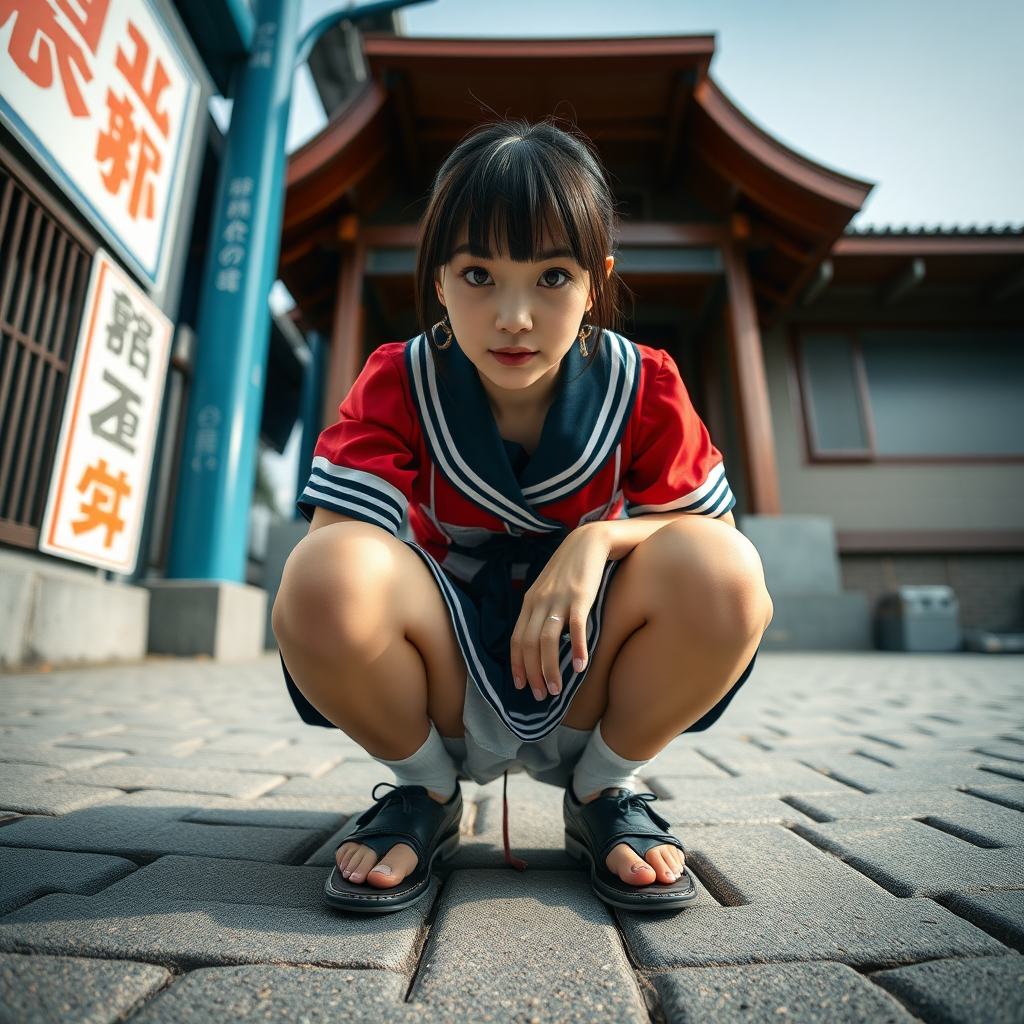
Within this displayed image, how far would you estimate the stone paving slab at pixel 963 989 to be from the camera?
58 cm

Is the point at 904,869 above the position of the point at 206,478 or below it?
below

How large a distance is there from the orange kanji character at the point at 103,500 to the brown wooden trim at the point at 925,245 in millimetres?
6418

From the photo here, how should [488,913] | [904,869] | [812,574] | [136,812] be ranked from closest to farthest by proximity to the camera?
[488,913] → [904,869] → [136,812] → [812,574]

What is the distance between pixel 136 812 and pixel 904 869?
47.9 inches

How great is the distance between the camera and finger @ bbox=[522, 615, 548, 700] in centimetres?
92

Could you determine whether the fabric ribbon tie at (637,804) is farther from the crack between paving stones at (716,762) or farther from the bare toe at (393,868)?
the crack between paving stones at (716,762)

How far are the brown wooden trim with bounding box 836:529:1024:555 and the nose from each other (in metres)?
6.63

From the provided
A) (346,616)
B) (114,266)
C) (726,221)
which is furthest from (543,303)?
(726,221)

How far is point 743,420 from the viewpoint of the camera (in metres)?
5.80

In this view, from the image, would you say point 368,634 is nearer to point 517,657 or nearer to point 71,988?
point 517,657

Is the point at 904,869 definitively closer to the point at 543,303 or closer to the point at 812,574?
the point at 543,303

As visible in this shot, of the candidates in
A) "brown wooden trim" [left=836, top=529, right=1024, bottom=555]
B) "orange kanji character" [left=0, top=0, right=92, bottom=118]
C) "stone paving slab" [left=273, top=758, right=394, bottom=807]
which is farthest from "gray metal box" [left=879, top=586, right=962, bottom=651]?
"orange kanji character" [left=0, top=0, right=92, bottom=118]

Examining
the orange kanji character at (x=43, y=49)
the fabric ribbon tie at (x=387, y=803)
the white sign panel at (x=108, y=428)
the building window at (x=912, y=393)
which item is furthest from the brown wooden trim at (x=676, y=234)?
the fabric ribbon tie at (x=387, y=803)

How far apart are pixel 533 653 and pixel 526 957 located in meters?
0.35
